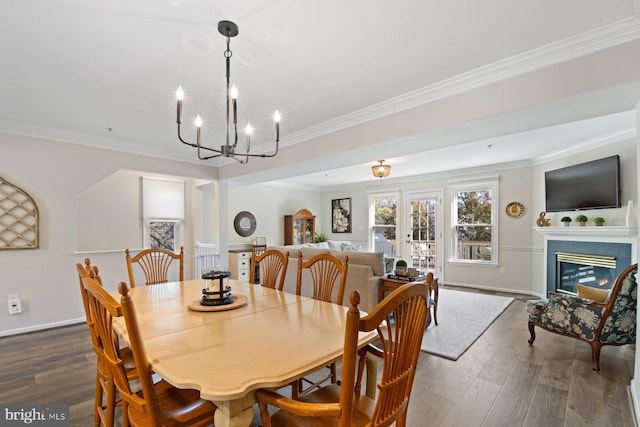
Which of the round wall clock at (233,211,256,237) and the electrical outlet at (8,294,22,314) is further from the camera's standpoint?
the round wall clock at (233,211,256,237)

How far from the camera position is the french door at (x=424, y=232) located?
650 centimetres

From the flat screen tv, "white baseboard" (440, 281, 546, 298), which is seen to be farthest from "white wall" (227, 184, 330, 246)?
the flat screen tv

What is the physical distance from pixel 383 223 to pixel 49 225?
20.6 feet

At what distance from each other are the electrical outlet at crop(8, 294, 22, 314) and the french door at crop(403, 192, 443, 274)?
652 centimetres

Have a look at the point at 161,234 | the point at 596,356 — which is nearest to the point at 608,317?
the point at 596,356

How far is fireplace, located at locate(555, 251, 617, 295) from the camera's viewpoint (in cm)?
396

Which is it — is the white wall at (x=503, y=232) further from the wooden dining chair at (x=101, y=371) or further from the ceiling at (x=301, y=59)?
the wooden dining chair at (x=101, y=371)

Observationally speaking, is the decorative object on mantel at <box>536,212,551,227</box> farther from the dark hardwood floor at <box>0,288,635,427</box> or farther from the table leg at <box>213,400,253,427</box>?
the table leg at <box>213,400,253,427</box>

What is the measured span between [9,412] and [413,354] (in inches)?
107

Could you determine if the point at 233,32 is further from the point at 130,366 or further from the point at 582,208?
the point at 582,208

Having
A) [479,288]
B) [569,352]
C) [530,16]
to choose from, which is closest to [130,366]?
[530,16]

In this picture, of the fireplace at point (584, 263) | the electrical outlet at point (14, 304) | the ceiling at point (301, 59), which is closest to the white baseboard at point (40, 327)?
the electrical outlet at point (14, 304)

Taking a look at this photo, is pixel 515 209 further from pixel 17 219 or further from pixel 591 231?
pixel 17 219

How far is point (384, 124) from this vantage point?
2818 millimetres
